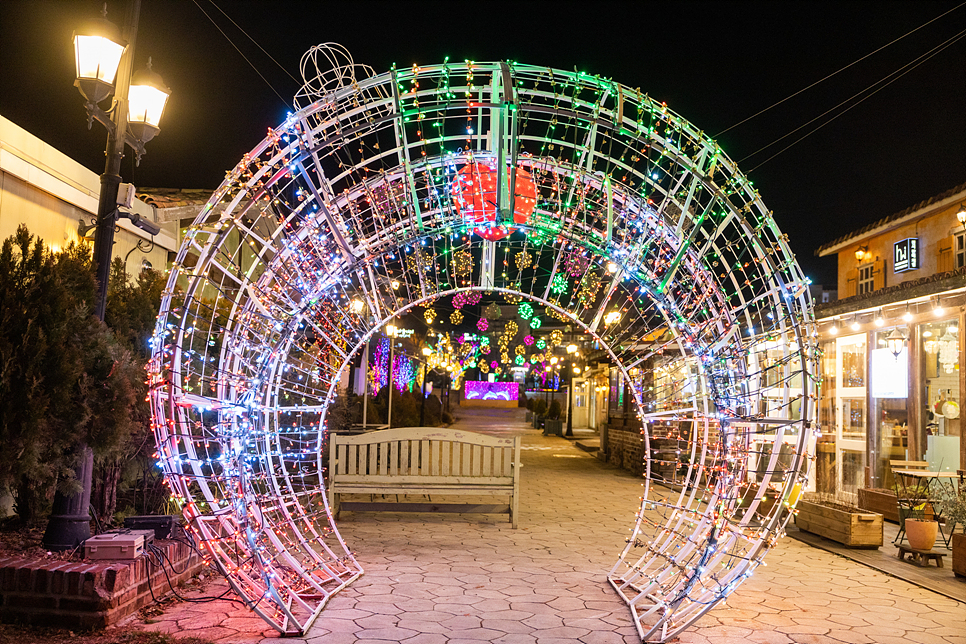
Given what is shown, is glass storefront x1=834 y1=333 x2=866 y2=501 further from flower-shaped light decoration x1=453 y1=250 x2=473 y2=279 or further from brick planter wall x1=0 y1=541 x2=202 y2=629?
brick planter wall x1=0 y1=541 x2=202 y2=629

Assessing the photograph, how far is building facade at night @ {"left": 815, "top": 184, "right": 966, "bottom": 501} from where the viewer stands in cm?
1009

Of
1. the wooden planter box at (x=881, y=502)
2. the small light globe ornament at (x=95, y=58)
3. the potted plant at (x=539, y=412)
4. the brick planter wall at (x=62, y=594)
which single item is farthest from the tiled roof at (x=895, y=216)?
the potted plant at (x=539, y=412)

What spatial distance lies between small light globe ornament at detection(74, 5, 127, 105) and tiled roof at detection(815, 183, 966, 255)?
12756 mm

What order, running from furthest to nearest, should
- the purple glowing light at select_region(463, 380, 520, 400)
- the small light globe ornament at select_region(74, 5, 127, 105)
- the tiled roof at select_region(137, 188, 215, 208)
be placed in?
1. the purple glowing light at select_region(463, 380, 520, 400)
2. the tiled roof at select_region(137, 188, 215, 208)
3. the small light globe ornament at select_region(74, 5, 127, 105)

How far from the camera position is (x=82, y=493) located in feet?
17.0

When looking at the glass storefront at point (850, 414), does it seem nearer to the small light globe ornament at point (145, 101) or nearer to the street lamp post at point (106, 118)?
the small light globe ornament at point (145, 101)

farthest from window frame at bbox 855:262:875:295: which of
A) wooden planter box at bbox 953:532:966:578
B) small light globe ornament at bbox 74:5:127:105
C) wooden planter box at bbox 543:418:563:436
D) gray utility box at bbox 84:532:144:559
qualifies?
wooden planter box at bbox 543:418:563:436

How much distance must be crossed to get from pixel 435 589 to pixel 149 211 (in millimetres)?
7930

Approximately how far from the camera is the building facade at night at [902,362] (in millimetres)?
10094

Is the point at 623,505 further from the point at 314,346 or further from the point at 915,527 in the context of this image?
the point at 314,346

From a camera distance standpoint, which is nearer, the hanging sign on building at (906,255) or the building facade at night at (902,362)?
the building facade at night at (902,362)

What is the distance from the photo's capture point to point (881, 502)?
404 inches

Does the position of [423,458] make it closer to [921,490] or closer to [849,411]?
[921,490]

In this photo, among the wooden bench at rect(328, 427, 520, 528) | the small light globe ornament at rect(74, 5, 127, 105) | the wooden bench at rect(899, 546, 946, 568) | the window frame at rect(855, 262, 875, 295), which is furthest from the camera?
the window frame at rect(855, 262, 875, 295)
